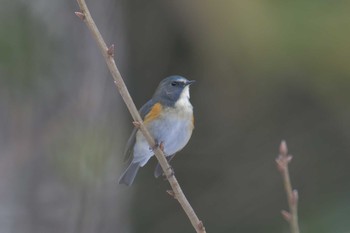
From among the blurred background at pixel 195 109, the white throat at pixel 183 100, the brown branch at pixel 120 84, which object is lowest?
the blurred background at pixel 195 109

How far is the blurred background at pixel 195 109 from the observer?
511cm

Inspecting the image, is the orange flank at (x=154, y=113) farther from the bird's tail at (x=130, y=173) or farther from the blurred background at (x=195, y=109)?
the blurred background at (x=195, y=109)

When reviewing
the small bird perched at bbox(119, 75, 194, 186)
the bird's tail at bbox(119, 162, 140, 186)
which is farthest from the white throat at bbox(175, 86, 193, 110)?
the bird's tail at bbox(119, 162, 140, 186)

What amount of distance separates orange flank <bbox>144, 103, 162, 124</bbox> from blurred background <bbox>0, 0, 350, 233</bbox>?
34.3 inches

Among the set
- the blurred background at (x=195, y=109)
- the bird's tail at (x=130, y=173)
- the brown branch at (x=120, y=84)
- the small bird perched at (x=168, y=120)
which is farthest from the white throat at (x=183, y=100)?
the brown branch at (x=120, y=84)

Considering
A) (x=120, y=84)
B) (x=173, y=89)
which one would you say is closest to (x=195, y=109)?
(x=173, y=89)

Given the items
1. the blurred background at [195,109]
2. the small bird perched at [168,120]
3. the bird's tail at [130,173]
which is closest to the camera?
the small bird perched at [168,120]

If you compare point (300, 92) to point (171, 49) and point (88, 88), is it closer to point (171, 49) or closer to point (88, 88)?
point (171, 49)

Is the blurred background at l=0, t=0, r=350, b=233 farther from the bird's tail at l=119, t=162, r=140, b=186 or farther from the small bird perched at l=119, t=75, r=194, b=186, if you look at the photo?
the small bird perched at l=119, t=75, r=194, b=186

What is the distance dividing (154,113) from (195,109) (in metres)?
2.80

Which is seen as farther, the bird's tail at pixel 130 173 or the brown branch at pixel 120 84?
the bird's tail at pixel 130 173

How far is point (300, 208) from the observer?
6.12 m

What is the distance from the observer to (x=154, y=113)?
13.1ft

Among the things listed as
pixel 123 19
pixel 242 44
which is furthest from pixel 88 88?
pixel 242 44
